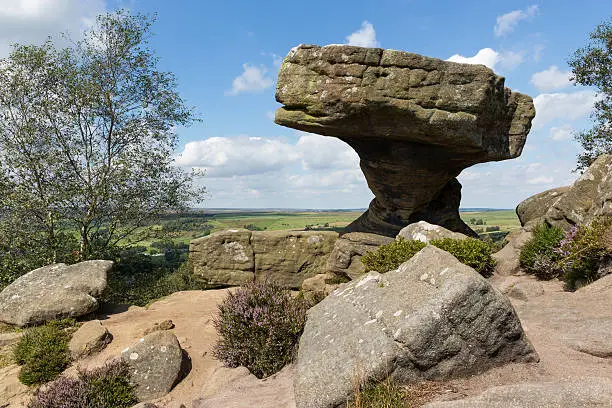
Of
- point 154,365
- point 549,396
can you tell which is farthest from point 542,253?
point 154,365

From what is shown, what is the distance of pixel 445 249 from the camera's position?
1233 centimetres

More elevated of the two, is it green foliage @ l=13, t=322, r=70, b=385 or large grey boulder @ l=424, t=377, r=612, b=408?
large grey boulder @ l=424, t=377, r=612, b=408

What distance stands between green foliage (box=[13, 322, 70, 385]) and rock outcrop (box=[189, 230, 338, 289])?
22.6ft

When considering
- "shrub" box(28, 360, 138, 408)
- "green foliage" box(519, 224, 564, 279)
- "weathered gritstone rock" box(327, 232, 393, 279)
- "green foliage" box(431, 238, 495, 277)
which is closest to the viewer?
"shrub" box(28, 360, 138, 408)

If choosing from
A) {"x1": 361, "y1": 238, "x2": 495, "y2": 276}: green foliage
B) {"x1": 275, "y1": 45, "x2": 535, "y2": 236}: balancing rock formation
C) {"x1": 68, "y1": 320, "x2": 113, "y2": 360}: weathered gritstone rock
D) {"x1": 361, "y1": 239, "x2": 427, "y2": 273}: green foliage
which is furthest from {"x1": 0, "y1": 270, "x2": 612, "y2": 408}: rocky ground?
{"x1": 275, "y1": 45, "x2": 535, "y2": 236}: balancing rock formation

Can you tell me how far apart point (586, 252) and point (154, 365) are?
463 inches

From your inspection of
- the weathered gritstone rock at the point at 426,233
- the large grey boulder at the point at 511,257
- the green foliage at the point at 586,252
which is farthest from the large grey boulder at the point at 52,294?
the green foliage at the point at 586,252

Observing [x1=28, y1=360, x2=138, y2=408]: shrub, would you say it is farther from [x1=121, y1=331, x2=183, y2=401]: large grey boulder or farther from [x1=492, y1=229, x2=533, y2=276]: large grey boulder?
[x1=492, y1=229, x2=533, y2=276]: large grey boulder

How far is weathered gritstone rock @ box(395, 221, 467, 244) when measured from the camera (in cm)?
1413

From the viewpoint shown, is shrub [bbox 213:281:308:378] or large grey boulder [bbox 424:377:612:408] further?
shrub [bbox 213:281:308:378]

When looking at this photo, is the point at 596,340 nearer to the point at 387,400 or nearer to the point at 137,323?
the point at 387,400

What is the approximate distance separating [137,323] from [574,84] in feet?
103

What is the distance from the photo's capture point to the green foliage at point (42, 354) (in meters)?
9.77

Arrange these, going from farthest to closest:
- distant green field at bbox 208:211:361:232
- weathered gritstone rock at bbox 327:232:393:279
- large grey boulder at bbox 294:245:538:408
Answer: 1. distant green field at bbox 208:211:361:232
2. weathered gritstone rock at bbox 327:232:393:279
3. large grey boulder at bbox 294:245:538:408
